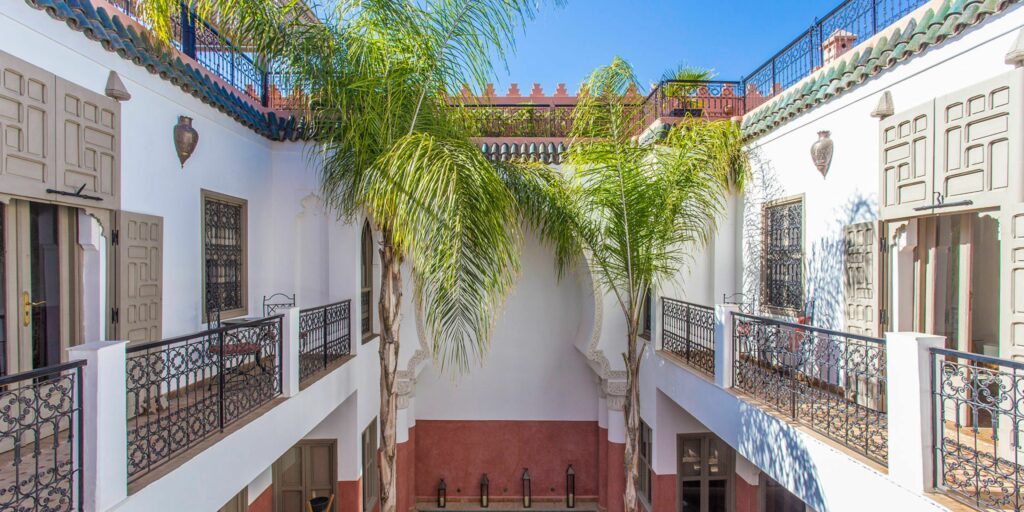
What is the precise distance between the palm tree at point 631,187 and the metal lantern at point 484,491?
399cm

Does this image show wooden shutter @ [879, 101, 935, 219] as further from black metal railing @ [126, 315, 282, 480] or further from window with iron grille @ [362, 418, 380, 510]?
window with iron grille @ [362, 418, 380, 510]

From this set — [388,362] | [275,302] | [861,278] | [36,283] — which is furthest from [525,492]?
[36,283]

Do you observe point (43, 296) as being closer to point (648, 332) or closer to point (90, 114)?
point (90, 114)

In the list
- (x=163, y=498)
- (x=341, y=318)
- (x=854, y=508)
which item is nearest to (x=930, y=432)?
(x=854, y=508)

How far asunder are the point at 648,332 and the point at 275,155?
5.62m

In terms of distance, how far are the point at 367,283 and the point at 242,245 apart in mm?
1826

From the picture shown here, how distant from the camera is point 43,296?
11.8 ft

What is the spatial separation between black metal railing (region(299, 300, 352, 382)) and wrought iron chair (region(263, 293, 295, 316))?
0.74m

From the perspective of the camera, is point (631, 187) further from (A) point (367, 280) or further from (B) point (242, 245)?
(B) point (242, 245)

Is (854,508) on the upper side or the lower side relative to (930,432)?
lower

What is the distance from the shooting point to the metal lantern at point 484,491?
8.57 metres

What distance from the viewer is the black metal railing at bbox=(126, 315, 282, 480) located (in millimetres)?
3090

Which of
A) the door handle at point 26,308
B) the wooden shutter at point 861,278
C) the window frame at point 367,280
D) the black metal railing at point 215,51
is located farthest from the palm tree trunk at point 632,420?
the door handle at point 26,308

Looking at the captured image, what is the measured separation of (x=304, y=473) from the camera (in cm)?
679
